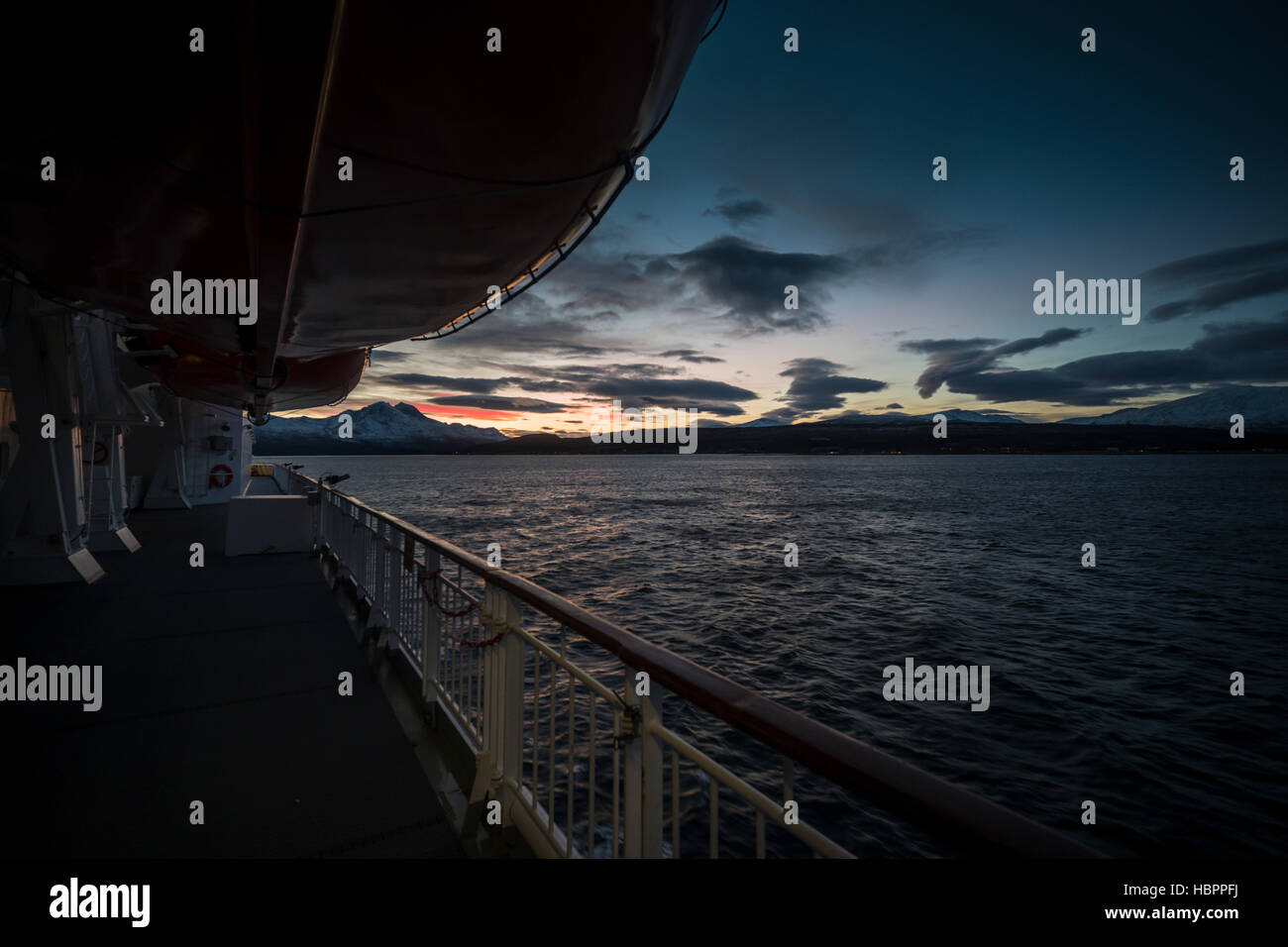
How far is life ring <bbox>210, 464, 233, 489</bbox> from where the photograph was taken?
18.5 meters

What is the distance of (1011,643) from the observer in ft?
44.5

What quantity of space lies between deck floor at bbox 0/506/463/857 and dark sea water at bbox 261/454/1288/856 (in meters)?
5.03

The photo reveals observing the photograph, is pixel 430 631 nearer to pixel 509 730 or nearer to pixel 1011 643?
pixel 509 730

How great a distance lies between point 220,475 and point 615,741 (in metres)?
21.6

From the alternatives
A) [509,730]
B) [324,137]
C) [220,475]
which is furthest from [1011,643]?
[220,475]

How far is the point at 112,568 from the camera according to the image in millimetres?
8641

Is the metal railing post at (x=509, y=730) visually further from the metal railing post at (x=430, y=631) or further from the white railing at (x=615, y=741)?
the metal railing post at (x=430, y=631)

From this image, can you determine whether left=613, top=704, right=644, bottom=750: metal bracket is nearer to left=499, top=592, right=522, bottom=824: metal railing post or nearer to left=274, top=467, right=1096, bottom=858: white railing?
left=274, top=467, right=1096, bottom=858: white railing

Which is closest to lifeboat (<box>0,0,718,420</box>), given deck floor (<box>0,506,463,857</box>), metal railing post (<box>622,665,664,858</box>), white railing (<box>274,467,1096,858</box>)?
white railing (<box>274,467,1096,858</box>)

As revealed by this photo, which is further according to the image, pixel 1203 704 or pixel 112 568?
pixel 1203 704
